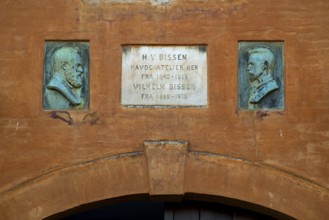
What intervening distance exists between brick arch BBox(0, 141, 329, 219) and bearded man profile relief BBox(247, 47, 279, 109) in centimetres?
69

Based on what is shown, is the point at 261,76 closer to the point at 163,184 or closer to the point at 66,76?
the point at 163,184

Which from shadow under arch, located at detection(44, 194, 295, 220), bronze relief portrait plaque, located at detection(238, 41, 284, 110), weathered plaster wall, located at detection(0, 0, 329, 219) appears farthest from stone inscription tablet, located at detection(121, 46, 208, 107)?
shadow under arch, located at detection(44, 194, 295, 220)

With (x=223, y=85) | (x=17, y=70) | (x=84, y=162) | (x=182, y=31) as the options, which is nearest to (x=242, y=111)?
(x=223, y=85)

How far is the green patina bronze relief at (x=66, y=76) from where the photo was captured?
9.31 m

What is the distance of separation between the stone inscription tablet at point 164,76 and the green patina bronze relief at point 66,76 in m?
0.37

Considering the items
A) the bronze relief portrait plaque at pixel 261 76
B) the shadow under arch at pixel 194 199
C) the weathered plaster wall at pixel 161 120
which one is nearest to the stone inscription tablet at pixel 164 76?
the weathered plaster wall at pixel 161 120

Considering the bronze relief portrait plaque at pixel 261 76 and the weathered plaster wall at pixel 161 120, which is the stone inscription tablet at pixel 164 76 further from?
the bronze relief portrait plaque at pixel 261 76

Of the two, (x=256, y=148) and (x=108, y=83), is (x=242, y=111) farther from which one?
(x=108, y=83)

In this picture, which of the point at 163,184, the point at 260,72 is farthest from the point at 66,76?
the point at 260,72

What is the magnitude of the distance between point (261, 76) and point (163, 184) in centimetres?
138

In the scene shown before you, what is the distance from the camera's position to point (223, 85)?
9.28 m

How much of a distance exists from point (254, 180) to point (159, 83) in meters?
1.28

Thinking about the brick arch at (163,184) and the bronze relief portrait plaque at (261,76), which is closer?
the brick arch at (163,184)

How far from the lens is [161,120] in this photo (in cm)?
924
